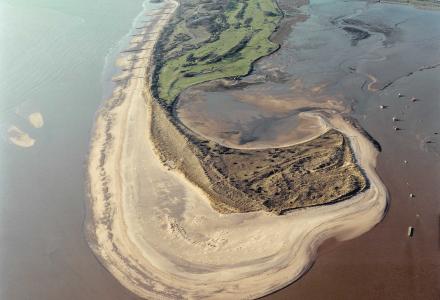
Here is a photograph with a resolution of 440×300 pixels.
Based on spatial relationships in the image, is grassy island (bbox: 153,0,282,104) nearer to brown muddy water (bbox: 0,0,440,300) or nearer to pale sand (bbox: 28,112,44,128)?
brown muddy water (bbox: 0,0,440,300)

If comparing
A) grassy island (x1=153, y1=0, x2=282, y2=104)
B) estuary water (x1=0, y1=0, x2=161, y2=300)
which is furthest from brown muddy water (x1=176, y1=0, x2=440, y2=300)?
estuary water (x1=0, y1=0, x2=161, y2=300)

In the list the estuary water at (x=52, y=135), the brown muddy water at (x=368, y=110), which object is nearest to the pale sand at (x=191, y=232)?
the brown muddy water at (x=368, y=110)

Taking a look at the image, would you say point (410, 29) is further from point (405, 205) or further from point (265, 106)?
point (405, 205)

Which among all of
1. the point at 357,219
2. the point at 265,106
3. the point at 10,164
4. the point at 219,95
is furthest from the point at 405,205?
the point at 10,164

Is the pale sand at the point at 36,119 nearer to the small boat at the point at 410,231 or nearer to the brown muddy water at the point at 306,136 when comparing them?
the brown muddy water at the point at 306,136

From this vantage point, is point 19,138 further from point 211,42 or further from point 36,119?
point 211,42
